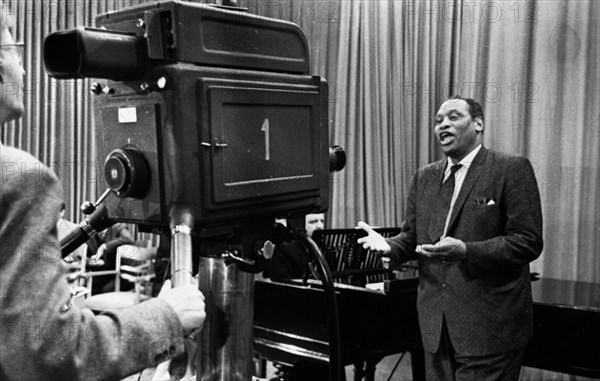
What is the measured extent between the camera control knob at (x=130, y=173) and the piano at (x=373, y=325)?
6.29ft

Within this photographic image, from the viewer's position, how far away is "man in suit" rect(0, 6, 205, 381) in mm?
840

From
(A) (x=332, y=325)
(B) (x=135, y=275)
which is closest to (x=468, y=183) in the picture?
(A) (x=332, y=325)

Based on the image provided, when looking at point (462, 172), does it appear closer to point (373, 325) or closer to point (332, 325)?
point (373, 325)

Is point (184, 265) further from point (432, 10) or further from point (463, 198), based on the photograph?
point (432, 10)

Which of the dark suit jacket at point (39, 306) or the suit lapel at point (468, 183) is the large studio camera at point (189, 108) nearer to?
the dark suit jacket at point (39, 306)

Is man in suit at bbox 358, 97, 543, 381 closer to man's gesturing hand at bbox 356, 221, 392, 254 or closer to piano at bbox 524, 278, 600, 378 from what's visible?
man's gesturing hand at bbox 356, 221, 392, 254

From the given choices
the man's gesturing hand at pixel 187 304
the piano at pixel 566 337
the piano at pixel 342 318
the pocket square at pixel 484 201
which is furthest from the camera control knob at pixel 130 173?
the piano at pixel 566 337

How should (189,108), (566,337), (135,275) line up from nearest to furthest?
(189,108)
(566,337)
(135,275)

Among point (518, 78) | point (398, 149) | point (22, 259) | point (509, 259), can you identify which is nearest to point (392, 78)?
point (398, 149)

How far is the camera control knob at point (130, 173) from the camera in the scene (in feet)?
3.17

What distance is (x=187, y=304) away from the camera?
38.3 inches

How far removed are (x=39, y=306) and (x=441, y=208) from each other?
2.03m

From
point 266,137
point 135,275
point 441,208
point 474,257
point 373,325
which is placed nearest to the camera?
point 266,137

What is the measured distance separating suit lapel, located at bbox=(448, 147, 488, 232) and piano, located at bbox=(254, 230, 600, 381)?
0.60 m
